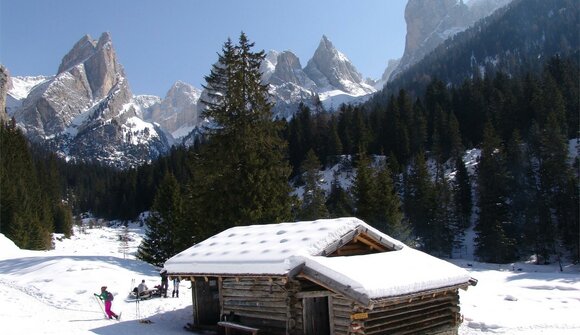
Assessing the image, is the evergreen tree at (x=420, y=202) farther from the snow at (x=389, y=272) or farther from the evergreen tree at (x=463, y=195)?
the snow at (x=389, y=272)

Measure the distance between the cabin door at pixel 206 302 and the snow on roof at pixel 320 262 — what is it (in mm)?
1456

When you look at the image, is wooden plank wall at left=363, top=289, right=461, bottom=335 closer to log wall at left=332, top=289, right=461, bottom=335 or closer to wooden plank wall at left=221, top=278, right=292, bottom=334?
log wall at left=332, top=289, right=461, bottom=335

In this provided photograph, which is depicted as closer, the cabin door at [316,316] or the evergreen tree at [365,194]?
the cabin door at [316,316]

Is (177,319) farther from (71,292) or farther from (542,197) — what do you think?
(542,197)

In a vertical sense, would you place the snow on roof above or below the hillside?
below

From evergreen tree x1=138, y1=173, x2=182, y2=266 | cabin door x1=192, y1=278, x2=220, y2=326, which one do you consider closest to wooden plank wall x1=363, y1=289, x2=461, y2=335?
cabin door x1=192, y1=278, x2=220, y2=326

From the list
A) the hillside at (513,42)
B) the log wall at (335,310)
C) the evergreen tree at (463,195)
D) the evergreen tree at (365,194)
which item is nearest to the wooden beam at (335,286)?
the log wall at (335,310)

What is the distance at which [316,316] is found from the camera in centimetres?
Result: 1648

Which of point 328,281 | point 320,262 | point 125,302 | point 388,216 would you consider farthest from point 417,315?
point 388,216

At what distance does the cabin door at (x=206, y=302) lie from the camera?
20.2 m

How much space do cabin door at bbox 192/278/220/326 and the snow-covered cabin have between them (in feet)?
0.87

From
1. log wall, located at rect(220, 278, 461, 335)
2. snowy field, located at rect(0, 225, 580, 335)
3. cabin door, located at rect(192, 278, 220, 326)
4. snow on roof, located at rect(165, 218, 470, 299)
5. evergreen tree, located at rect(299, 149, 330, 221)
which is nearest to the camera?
snow on roof, located at rect(165, 218, 470, 299)

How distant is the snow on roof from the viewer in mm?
14391

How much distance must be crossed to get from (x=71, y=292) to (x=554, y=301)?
Result: 27785 millimetres
